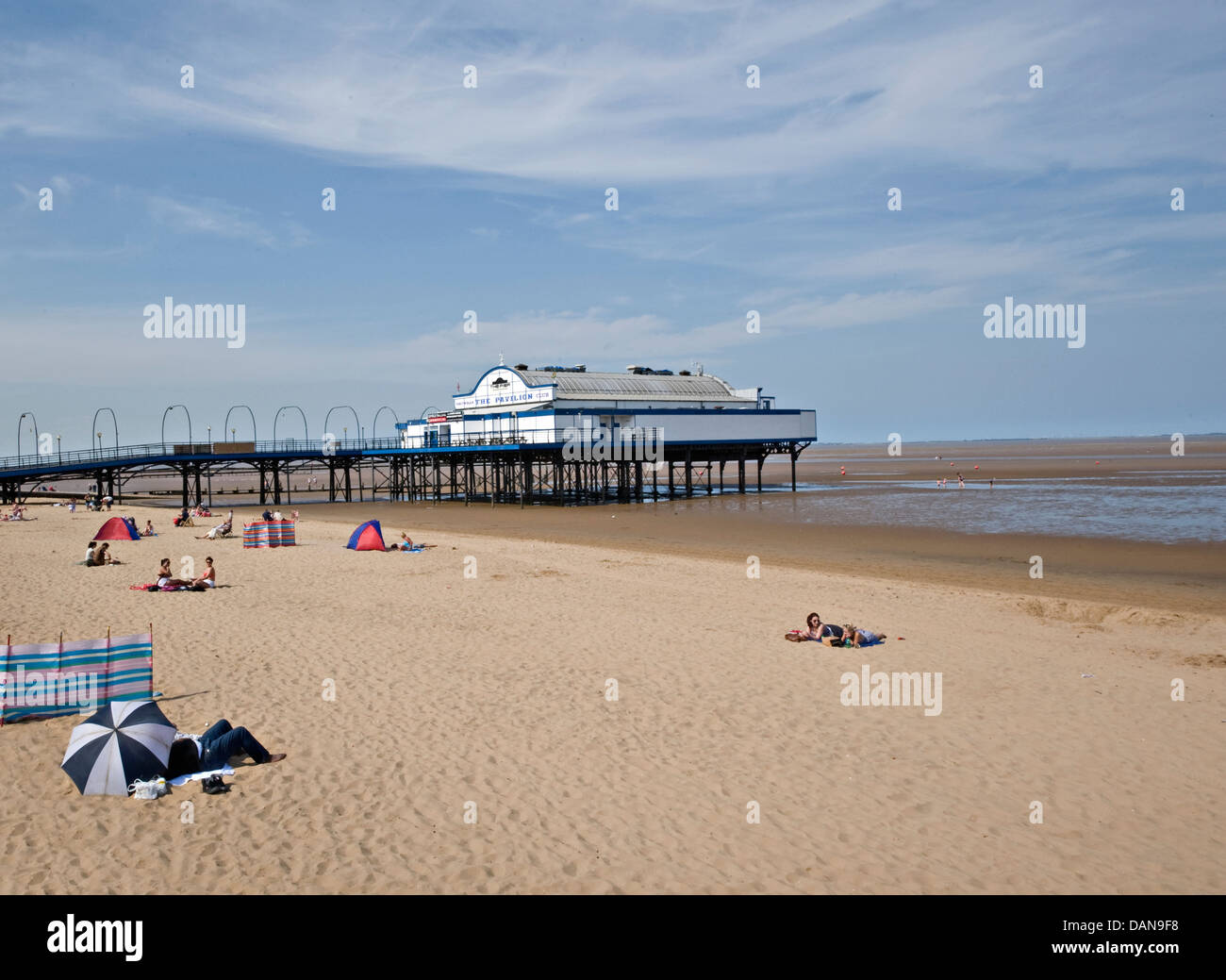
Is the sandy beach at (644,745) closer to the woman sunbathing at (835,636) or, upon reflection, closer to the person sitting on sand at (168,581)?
the woman sunbathing at (835,636)

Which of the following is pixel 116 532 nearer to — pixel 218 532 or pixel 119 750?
pixel 218 532

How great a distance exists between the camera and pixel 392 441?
57.9m

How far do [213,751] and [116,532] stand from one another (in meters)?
22.2

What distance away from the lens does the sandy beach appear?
6.29 metres

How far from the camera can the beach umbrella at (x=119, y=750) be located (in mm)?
7379

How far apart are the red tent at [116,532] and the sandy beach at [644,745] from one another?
8.80 metres

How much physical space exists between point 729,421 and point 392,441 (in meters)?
21.9

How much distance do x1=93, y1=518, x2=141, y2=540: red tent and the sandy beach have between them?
8.80 metres

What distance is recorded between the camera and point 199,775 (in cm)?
770

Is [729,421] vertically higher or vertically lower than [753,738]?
higher

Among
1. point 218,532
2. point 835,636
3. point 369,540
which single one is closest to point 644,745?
point 835,636

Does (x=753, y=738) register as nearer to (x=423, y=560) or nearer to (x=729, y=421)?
(x=423, y=560)

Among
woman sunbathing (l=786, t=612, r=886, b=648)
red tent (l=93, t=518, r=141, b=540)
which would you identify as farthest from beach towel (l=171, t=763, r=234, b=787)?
red tent (l=93, t=518, r=141, b=540)
